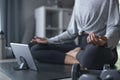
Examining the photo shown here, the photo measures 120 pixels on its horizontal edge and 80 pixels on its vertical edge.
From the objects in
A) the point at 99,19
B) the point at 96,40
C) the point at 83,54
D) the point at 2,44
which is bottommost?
the point at 2,44

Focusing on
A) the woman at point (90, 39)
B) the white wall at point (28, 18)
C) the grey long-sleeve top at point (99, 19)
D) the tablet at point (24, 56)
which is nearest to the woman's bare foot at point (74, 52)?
the woman at point (90, 39)

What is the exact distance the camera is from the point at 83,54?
1485mm

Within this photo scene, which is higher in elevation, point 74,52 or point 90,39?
point 90,39

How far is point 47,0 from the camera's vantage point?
3.25 metres

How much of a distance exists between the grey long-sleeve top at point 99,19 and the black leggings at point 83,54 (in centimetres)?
7

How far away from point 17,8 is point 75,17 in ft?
4.33

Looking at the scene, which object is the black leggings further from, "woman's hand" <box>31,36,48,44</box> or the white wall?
the white wall

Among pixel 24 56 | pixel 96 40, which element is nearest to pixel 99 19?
pixel 96 40

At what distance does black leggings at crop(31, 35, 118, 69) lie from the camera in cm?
143

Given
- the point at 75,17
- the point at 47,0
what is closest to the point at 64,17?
the point at 47,0

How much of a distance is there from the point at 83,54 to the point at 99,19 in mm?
325

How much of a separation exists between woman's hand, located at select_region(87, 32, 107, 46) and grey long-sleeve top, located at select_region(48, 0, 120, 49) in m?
0.08

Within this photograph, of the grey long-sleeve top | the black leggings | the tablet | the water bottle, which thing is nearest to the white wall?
the water bottle

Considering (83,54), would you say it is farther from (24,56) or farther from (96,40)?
(24,56)
